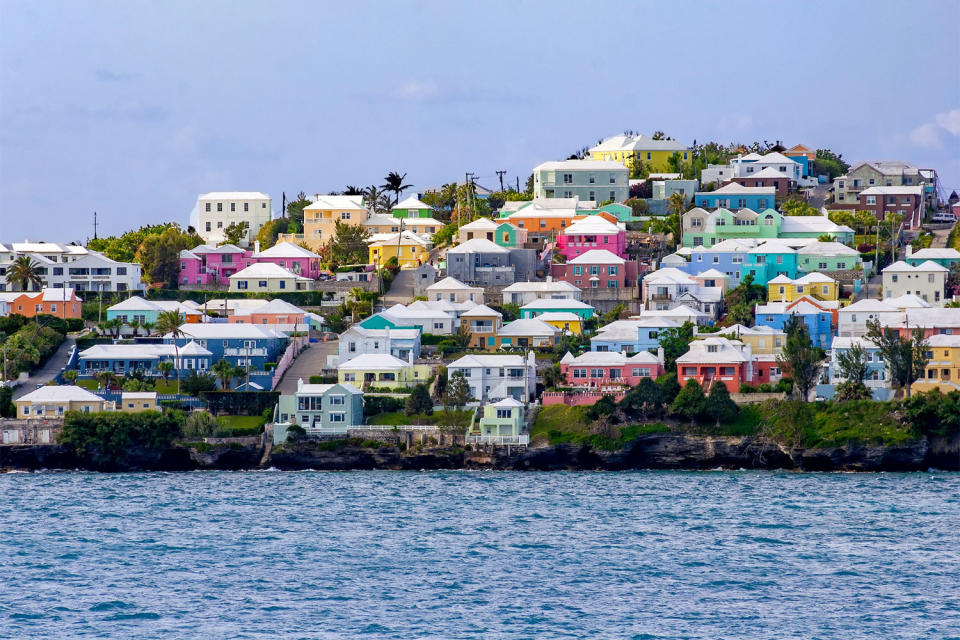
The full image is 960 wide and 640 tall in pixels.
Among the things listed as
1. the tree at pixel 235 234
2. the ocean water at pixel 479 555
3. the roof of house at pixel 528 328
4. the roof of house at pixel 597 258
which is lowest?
the ocean water at pixel 479 555

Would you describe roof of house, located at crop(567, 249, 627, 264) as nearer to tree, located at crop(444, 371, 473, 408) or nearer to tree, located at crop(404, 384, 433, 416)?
tree, located at crop(444, 371, 473, 408)

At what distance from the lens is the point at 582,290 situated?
105m

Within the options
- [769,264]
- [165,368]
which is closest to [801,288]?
[769,264]

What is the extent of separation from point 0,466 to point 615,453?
25405mm

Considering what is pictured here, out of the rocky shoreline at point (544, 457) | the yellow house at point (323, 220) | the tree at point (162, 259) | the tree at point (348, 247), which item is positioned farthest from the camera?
the yellow house at point (323, 220)

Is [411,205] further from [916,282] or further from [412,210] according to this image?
[916,282]

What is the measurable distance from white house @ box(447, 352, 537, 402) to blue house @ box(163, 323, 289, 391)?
30.0 feet

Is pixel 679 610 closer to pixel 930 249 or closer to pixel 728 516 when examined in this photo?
pixel 728 516

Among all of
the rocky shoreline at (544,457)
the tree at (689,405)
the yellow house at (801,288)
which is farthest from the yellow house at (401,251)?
the tree at (689,405)

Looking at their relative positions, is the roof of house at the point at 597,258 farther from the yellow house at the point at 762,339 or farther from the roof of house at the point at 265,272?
the yellow house at the point at 762,339

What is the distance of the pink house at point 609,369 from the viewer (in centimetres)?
8788

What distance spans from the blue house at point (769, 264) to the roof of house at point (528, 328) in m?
14.5

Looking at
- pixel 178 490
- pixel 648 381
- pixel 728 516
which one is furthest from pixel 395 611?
pixel 648 381

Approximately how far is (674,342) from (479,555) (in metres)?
30.7
